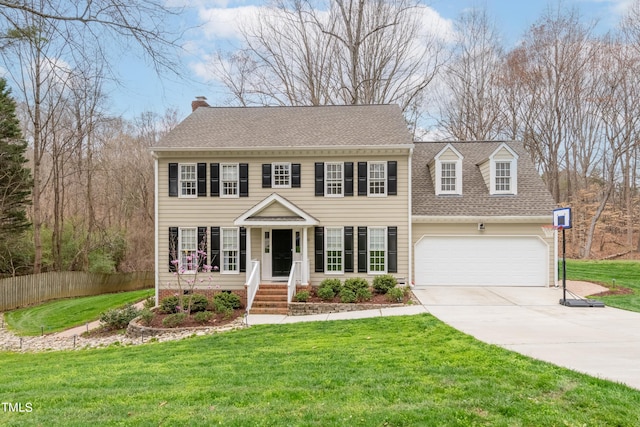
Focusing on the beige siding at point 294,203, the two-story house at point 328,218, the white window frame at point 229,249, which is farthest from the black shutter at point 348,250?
the white window frame at point 229,249

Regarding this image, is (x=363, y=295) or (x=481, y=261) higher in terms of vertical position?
(x=481, y=261)

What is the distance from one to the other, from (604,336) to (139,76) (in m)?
8.79

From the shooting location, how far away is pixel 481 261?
46.7 feet

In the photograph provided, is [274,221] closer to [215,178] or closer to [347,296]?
[215,178]

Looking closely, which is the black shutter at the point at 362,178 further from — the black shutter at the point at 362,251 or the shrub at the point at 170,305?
the shrub at the point at 170,305

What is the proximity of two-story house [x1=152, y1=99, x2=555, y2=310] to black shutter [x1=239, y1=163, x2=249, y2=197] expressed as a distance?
0.04m

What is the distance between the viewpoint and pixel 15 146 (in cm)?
1848

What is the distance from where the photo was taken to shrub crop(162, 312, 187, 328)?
11.0 meters

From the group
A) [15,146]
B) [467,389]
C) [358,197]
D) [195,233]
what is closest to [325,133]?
[358,197]

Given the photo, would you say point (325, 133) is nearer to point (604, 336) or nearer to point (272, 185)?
point (272, 185)

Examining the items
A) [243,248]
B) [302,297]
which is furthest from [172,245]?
[302,297]

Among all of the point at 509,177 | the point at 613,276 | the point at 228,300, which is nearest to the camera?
the point at 228,300

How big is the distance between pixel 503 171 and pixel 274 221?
→ 29.8 ft

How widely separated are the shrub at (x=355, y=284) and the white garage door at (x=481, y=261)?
2492 mm
